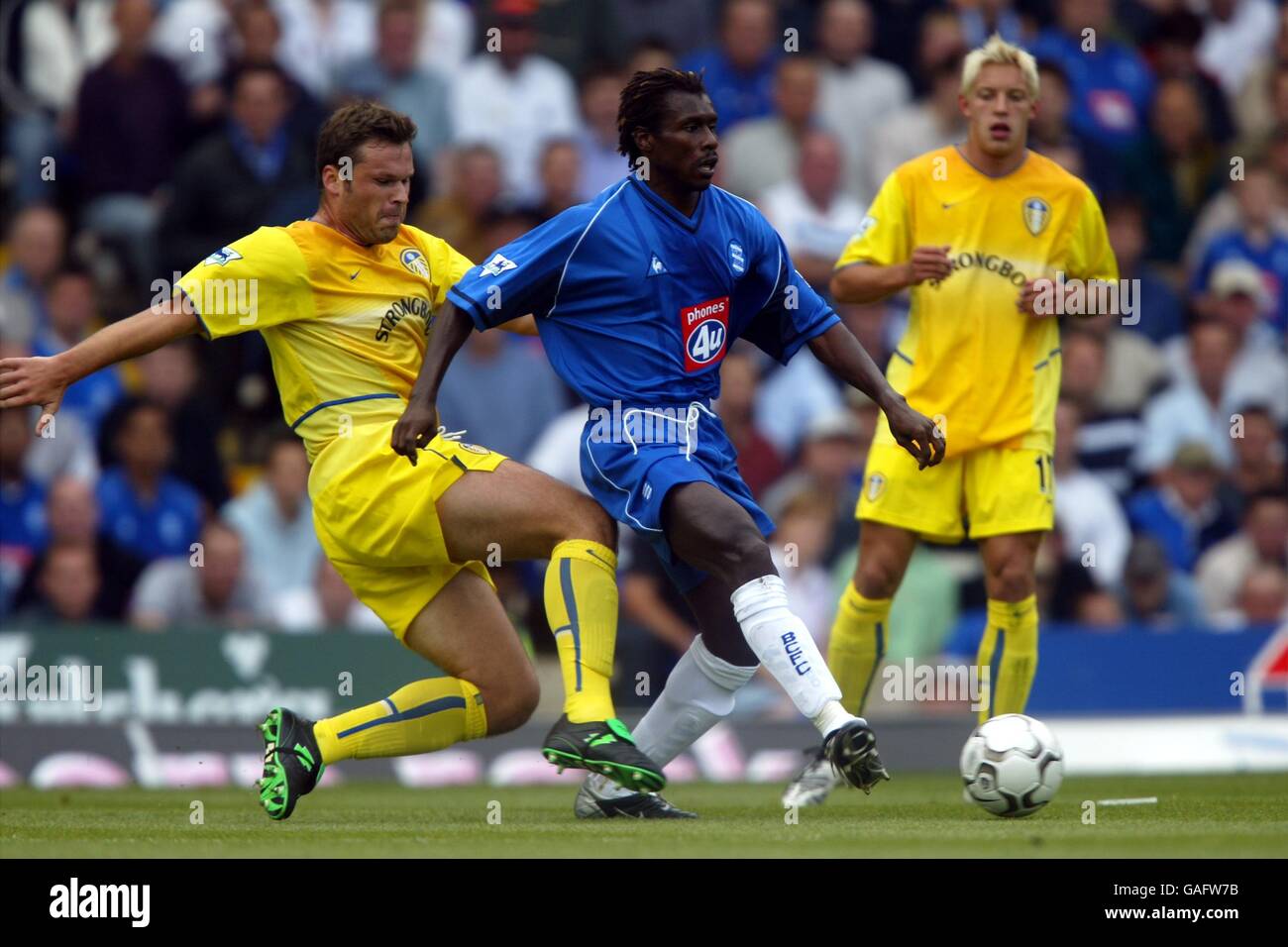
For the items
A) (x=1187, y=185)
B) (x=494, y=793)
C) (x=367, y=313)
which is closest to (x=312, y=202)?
(x=494, y=793)

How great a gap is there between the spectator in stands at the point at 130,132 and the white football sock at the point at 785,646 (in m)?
7.99

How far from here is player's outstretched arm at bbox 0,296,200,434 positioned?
24.9ft

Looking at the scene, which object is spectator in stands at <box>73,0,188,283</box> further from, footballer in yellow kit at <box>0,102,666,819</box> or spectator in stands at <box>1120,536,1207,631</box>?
spectator in stands at <box>1120,536,1207,631</box>

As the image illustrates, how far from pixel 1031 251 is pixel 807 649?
281 cm

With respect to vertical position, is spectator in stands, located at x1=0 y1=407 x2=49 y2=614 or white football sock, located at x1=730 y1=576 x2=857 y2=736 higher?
spectator in stands, located at x1=0 y1=407 x2=49 y2=614

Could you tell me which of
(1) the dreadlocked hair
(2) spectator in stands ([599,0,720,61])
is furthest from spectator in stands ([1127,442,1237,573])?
(1) the dreadlocked hair

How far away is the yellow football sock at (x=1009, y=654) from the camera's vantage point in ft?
30.0

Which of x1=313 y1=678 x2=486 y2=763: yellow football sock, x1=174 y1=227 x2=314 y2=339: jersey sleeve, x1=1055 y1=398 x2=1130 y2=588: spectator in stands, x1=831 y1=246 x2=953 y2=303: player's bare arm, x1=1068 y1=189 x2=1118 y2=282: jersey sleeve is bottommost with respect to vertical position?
x1=313 y1=678 x2=486 y2=763: yellow football sock

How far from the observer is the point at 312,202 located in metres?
13.8

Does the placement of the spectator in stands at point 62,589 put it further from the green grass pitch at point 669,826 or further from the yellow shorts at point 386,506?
the yellow shorts at point 386,506

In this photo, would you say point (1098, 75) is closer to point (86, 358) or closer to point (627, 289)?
point (627, 289)

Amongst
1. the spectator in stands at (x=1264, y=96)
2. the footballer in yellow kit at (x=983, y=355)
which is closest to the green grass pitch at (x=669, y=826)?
the footballer in yellow kit at (x=983, y=355)

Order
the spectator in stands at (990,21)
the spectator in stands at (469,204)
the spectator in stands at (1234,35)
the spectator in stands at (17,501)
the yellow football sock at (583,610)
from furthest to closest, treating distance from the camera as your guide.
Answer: the spectator in stands at (1234,35)
the spectator in stands at (990,21)
the spectator in stands at (469,204)
the spectator in stands at (17,501)
the yellow football sock at (583,610)

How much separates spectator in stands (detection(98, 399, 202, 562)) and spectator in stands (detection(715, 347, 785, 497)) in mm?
3403
